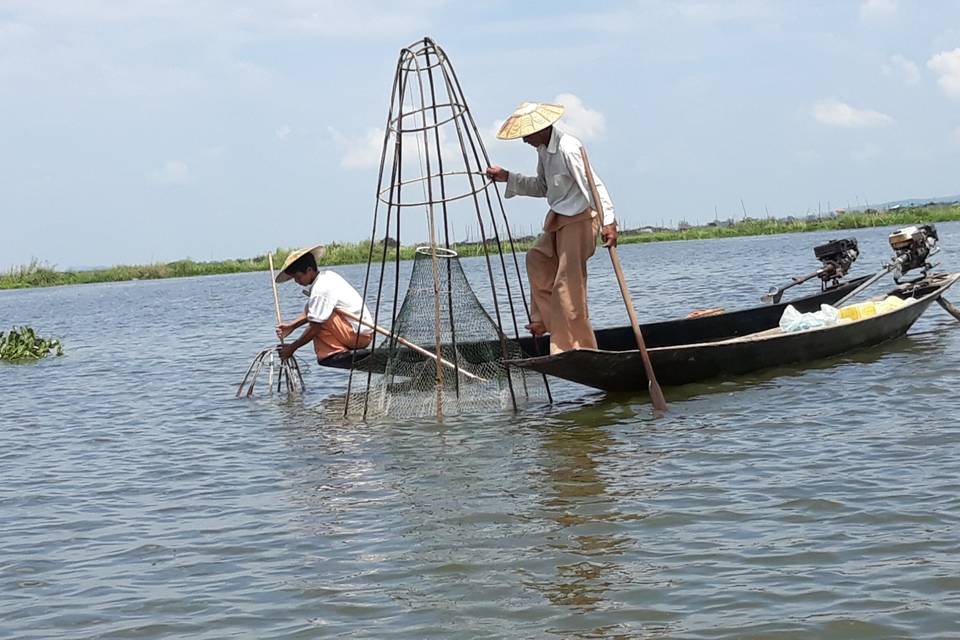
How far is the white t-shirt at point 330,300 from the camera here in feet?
27.1

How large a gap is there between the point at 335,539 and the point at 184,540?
74cm

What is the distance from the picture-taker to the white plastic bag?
27.8 ft

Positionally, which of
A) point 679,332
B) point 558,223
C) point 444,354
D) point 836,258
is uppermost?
point 558,223

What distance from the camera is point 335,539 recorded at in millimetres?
4895

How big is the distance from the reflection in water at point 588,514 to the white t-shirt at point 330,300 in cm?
208

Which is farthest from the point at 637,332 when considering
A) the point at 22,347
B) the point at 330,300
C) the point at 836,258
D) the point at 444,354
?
the point at 22,347

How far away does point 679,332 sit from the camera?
8852mm

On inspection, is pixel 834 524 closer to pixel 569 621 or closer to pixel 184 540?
pixel 569 621

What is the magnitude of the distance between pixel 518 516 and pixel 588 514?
0.33 metres

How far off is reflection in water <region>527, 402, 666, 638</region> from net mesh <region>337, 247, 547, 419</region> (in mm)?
635

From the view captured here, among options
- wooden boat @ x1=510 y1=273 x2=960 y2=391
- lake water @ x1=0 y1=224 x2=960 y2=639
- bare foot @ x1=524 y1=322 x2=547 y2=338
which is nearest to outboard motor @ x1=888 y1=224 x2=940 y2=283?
wooden boat @ x1=510 y1=273 x2=960 y2=391

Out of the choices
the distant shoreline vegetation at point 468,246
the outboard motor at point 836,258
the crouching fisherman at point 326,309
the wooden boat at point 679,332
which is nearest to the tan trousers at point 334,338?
the crouching fisherman at point 326,309

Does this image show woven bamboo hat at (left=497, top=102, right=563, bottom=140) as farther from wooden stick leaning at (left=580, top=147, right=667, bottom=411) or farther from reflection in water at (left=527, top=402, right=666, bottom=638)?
reflection in water at (left=527, top=402, right=666, bottom=638)

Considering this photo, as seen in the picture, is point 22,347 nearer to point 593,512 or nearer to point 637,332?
point 637,332
